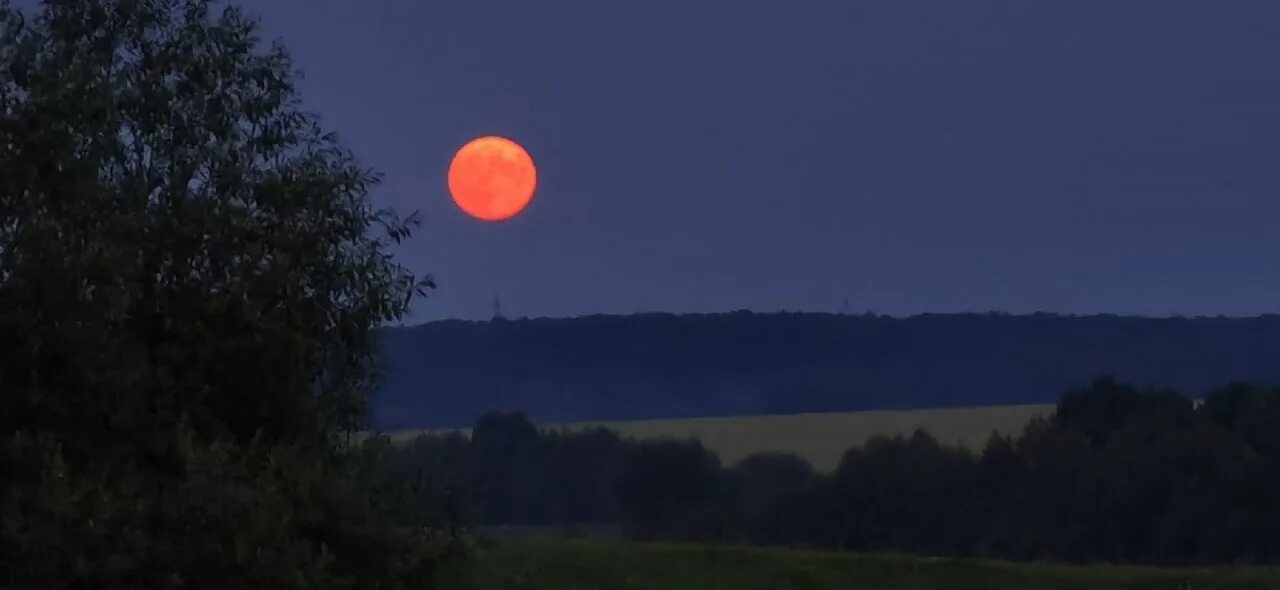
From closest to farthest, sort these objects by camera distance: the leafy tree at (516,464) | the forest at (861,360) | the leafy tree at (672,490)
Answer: the leafy tree at (516,464), the leafy tree at (672,490), the forest at (861,360)

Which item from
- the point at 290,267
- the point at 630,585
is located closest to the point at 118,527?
the point at 290,267

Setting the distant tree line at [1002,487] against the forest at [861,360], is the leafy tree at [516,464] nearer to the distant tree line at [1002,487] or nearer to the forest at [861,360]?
the distant tree line at [1002,487]

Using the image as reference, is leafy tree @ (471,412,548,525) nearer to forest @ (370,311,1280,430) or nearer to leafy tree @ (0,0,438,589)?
forest @ (370,311,1280,430)

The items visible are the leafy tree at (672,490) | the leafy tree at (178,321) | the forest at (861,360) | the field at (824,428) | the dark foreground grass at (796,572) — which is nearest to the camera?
the leafy tree at (178,321)

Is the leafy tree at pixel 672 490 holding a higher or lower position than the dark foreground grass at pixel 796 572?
higher

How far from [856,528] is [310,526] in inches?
2341

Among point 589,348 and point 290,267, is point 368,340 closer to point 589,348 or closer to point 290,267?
point 290,267

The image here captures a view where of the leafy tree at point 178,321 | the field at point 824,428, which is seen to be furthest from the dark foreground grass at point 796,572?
the field at point 824,428

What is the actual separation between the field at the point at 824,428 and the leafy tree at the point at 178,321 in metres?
58.0

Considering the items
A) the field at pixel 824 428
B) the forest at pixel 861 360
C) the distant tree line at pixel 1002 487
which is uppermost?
the forest at pixel 861 360

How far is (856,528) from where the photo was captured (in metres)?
71.9

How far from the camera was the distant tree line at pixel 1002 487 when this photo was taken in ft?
213

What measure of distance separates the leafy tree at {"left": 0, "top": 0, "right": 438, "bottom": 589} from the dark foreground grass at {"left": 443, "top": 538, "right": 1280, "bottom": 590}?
18.4 metres

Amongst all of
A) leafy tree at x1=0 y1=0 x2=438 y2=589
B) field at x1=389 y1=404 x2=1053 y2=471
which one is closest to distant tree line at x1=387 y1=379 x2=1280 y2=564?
field at x1=389 y1=404 x2=1053 y2=471
